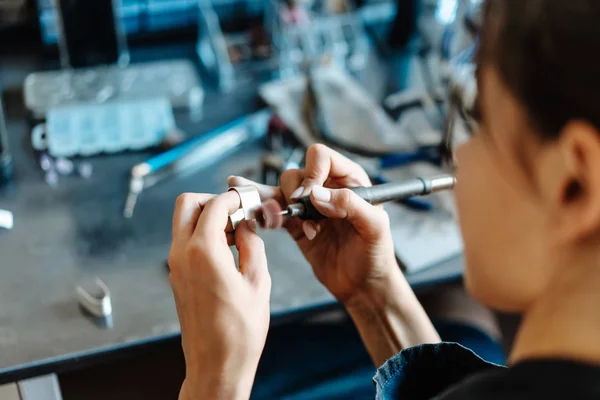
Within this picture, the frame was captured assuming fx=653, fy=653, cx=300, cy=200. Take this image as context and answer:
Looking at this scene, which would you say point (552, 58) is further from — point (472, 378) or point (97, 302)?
point (97, 302)

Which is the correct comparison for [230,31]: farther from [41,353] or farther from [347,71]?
[41,353]

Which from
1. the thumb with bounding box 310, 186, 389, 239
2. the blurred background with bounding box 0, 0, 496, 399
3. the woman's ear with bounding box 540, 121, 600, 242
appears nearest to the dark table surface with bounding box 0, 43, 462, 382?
the blurred background with bounding box 0, 0, 496, 399

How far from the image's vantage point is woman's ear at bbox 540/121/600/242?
342 mm

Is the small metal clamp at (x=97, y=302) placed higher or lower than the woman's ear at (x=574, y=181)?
lower

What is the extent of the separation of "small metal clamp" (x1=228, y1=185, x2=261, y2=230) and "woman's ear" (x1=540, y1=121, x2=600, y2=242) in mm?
301

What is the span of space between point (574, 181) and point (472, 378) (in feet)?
0.59

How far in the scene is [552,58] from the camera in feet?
1.13

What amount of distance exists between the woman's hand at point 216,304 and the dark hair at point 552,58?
0.28m

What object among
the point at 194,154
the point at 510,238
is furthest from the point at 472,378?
the point at 194,154

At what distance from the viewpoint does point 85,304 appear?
→ 27.4 inches

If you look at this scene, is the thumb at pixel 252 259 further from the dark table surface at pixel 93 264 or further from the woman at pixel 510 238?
the dark table surface at pixel 93 264

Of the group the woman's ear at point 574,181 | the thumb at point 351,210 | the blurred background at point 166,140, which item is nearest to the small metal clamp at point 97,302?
the blurred background at point 166,140

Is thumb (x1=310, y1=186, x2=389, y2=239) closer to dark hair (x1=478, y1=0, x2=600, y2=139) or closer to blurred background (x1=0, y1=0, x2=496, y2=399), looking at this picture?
blurred background (x1=0, y1=0, x2=496, y2=399)

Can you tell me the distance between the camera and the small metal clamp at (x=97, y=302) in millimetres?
681
